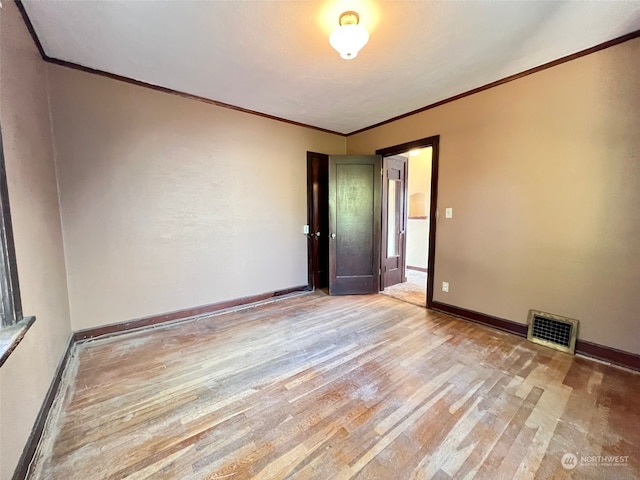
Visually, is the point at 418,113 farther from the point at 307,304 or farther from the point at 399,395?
the point at 399,395

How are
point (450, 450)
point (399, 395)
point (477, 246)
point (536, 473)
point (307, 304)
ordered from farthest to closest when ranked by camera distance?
point (307, 304) < point (477, 246) < point (399, 395) < point (450, 450) < point (536, 473)

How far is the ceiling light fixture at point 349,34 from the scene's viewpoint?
1.74 meters

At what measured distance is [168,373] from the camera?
2.04 meters

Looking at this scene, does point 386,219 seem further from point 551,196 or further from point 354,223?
point 551,196

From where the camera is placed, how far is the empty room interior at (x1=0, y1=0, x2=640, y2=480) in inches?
54.8

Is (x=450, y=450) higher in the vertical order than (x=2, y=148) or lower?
lower

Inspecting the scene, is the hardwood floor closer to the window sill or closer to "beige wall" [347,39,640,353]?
"beige wall" [347,39,640,353]

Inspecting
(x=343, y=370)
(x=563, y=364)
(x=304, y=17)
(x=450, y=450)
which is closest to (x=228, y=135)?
(x=304, y=17)

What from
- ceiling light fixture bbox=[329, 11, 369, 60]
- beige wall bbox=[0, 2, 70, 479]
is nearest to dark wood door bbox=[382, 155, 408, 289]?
ceiling light fixture bbox=[329, 11, 369, 60]

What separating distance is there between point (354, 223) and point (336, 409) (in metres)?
2.73

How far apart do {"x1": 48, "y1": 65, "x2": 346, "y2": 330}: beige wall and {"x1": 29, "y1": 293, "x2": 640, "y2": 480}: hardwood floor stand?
618mm

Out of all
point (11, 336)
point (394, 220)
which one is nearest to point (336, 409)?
point (11, 336)

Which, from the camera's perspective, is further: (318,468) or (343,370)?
(343,370)

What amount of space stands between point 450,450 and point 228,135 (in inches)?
143
